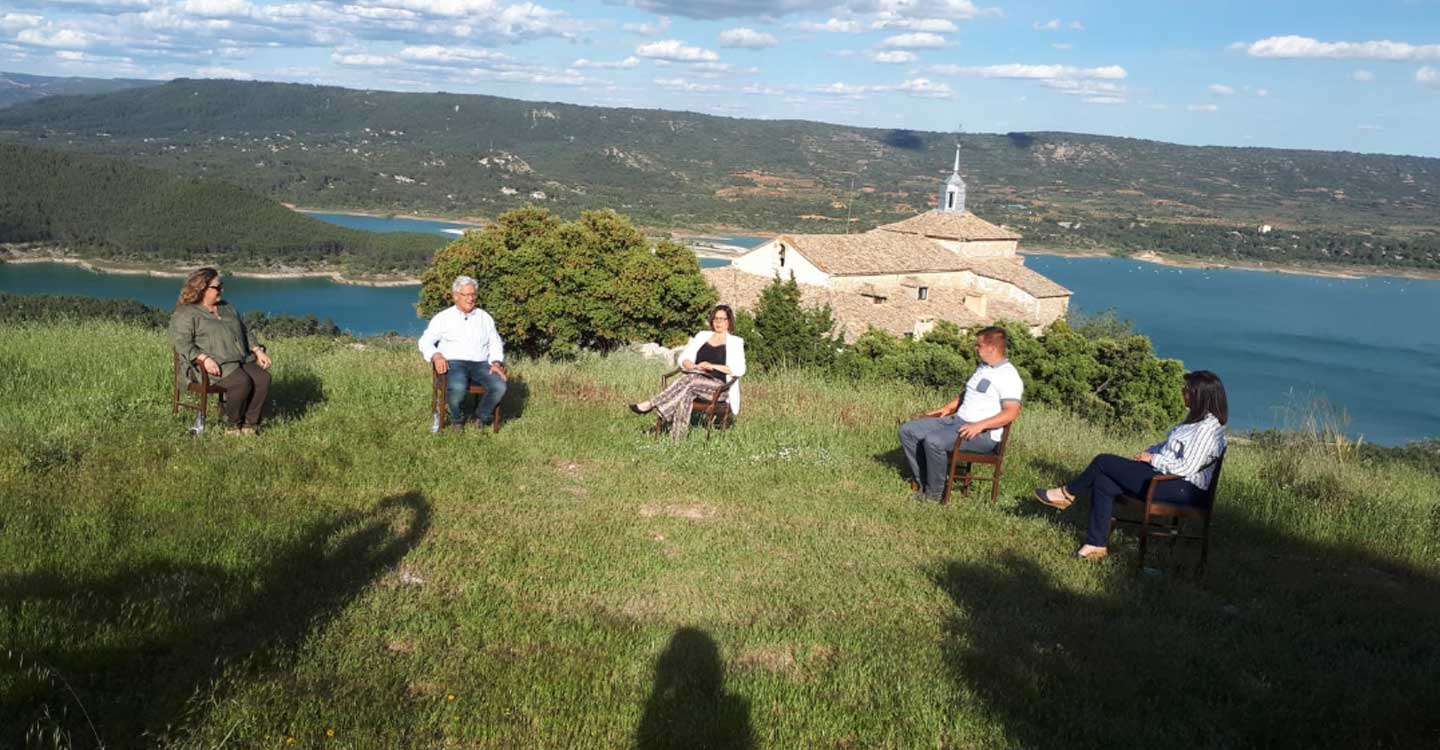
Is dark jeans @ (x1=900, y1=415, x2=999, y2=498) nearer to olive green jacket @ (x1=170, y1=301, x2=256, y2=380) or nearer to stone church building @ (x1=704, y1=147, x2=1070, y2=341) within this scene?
olive green jacket @ (x1=170, y1=301, x2=256, y2=380)

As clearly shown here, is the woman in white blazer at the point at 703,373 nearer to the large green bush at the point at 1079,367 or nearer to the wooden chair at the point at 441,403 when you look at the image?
the wooden chair at the point at 441,403

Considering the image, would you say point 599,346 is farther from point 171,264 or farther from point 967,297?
point 171,264

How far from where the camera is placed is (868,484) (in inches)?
246

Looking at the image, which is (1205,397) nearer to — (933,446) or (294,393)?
(933,446)

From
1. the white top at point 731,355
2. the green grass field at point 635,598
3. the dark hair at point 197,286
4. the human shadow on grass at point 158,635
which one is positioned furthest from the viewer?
the white top at point 731,355

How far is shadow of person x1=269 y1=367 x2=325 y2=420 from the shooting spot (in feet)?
23.0

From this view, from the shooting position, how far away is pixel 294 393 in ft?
24.6

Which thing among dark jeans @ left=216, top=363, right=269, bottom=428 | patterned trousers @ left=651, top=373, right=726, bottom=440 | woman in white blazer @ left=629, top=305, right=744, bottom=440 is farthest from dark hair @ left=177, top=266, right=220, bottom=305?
patterned trousers @ left=651, top=373, right=726, bottom=440

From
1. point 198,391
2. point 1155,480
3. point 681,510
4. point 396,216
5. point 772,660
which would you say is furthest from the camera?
point 396,216

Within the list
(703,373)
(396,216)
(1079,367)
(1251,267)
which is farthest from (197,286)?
(396,216)

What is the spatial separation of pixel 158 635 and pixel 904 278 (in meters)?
37.7

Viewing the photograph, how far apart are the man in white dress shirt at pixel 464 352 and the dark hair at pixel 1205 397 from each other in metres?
4.57

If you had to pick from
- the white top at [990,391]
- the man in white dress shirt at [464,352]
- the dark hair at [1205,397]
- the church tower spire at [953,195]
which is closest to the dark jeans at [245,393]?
the man in white dress shirt at [464,352]

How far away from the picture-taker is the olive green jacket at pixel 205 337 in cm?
613
